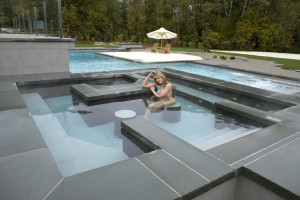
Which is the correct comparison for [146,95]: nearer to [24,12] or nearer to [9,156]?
[9,156]

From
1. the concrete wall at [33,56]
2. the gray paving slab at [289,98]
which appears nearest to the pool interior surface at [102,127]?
the gray paving slab at [289,98]

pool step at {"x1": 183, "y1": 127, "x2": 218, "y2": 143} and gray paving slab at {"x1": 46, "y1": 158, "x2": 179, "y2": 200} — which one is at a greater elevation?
gray paving slab at {"x1": 46, "y1": 158, "x2": 179, "y2": 200}

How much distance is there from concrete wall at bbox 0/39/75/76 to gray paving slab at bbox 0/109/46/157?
4.39 m

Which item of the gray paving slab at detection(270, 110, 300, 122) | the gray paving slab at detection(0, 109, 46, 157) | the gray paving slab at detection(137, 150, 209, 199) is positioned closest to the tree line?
the gray paving slab at detection(270, 110, 300, 122)

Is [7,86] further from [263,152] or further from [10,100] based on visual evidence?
[263,152]

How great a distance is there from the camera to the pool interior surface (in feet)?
10.8

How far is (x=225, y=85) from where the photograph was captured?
6812mm

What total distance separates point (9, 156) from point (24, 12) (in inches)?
303

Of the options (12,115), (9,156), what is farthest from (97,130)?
(9,156)

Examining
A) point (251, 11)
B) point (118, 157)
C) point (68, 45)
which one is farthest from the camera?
point (251, 11)

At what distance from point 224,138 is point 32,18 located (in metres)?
8.49

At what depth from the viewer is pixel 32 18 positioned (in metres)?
8.87

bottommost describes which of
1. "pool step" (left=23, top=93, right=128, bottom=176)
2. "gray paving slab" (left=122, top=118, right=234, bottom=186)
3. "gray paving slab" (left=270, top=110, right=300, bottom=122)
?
"pool step" (left=23, top=93, right=128, bottom=176)

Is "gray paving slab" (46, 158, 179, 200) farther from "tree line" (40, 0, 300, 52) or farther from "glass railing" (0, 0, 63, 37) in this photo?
"tree line" (40, 0, 300, 52)
